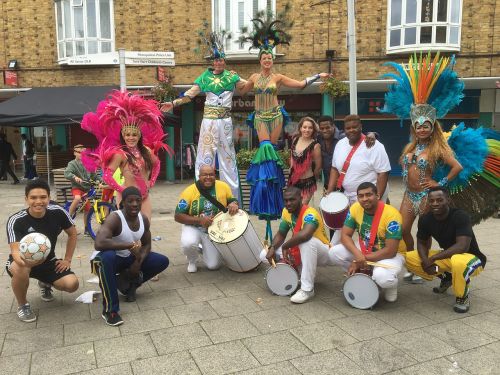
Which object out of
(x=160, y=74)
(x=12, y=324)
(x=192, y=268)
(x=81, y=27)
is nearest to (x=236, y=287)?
(x=192, y=268)

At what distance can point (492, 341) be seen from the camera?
3191 mm

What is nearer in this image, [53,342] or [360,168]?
[53,342]

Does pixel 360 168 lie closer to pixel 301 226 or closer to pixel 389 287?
pixel 301 226

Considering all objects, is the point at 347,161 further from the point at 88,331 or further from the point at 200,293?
the point at 88,331

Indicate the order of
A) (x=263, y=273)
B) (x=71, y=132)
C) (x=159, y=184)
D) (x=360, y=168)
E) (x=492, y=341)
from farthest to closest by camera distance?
(x=71, y=132) → (x=159, y=184) → (x=263, y=273) → (x=360, y=168) → (x=492, y=341)

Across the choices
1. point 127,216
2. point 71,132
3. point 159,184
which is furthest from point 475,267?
point 71,132

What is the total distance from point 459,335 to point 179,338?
80.5 inches

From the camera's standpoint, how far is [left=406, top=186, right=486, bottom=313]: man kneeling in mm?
3656

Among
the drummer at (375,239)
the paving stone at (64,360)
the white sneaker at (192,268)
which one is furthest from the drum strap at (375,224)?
the paving stone at (64,360)

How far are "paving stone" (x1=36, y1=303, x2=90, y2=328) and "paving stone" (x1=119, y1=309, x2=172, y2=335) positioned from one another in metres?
0.36

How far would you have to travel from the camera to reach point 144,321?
3.59 meters

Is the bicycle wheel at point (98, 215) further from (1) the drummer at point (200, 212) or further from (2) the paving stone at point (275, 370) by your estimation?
(2) the paving stone at point (275, 370)

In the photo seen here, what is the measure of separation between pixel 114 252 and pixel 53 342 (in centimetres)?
78

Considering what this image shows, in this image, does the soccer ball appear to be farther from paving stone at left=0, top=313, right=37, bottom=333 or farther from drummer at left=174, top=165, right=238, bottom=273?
drummer at left=174, top=165, right=238, bottom=273
